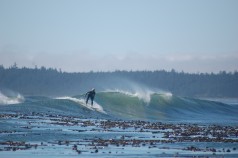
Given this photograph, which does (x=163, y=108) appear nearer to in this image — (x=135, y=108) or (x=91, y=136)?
(x=135, y=108)

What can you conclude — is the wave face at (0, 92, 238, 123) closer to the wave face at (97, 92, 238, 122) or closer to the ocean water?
the wave face at (97, 92, 238, 122)

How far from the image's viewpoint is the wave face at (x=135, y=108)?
6050 cm

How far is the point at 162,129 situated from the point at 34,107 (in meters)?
17.0

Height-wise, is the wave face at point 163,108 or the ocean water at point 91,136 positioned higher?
the wave face at point 163,108

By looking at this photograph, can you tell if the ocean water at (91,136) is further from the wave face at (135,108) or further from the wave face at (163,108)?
the wave face at (163,108)

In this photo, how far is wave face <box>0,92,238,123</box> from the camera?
60500mm

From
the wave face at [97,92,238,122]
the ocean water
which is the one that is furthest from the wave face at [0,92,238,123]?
the ocean water

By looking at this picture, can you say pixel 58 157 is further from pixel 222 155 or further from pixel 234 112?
pixel 234 112

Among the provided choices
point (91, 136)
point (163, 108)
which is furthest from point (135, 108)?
point (91, 136)

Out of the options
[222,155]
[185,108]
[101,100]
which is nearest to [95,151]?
[222,155]

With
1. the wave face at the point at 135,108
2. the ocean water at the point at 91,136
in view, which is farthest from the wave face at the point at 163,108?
the ocean water at the point at 91,136

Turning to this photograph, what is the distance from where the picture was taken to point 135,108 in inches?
2899

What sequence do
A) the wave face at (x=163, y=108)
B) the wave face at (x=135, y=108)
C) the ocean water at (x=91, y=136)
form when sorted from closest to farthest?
1. the ocean water at (x=91, y=136)
2. the wave face at (x=135, y=108)
3. the wave face at (x=163, y=108)

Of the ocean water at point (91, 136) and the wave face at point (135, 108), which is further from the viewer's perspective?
the wave face at point (135, 108)
